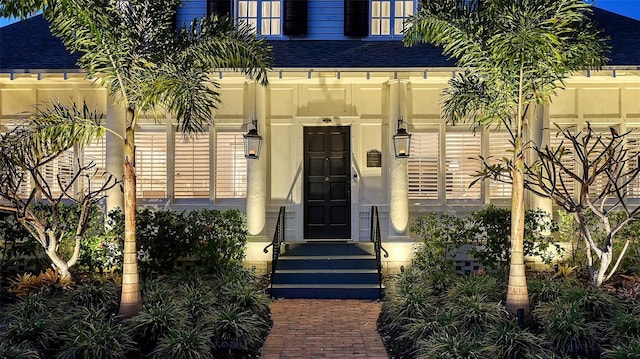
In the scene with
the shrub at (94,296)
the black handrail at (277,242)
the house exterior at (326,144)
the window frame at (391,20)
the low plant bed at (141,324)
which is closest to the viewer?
the low plant bed at (141,324)

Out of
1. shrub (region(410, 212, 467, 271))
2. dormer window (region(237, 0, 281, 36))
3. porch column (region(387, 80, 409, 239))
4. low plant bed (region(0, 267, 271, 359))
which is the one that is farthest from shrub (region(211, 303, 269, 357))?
dormer window (region(237, 0, 281, 36))

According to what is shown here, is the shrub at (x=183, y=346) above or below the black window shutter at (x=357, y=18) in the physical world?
below

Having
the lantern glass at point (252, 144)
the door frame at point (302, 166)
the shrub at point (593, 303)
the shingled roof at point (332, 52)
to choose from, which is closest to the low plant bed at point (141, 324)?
the lantern glass at point (252, 144)

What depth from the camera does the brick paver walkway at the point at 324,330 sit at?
5707 millimetres

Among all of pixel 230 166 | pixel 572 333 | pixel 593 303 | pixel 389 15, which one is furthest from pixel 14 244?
pixel 593 303

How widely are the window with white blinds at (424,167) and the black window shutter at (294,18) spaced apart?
345cm

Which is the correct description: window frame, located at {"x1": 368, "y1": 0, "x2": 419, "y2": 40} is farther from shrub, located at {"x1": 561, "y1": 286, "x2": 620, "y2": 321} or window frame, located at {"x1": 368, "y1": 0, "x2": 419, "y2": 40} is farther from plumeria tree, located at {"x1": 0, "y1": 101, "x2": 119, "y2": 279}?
shrub, located at {"x1": 561, "y1": 286, "x2": 620, "y2": 321}

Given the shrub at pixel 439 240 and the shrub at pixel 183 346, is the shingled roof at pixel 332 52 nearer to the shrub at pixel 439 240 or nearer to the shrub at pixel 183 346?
the shrub at pixel 439 240

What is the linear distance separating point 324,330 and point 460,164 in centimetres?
538

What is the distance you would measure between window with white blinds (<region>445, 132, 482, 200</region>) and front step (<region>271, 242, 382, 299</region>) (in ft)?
7.51

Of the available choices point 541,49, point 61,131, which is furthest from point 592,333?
point 61,131

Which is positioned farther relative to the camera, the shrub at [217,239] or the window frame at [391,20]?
the window frame at [391,20]

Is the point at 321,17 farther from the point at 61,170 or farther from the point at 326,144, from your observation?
the point at 61,170

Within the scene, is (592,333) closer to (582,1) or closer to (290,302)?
(582,1)
